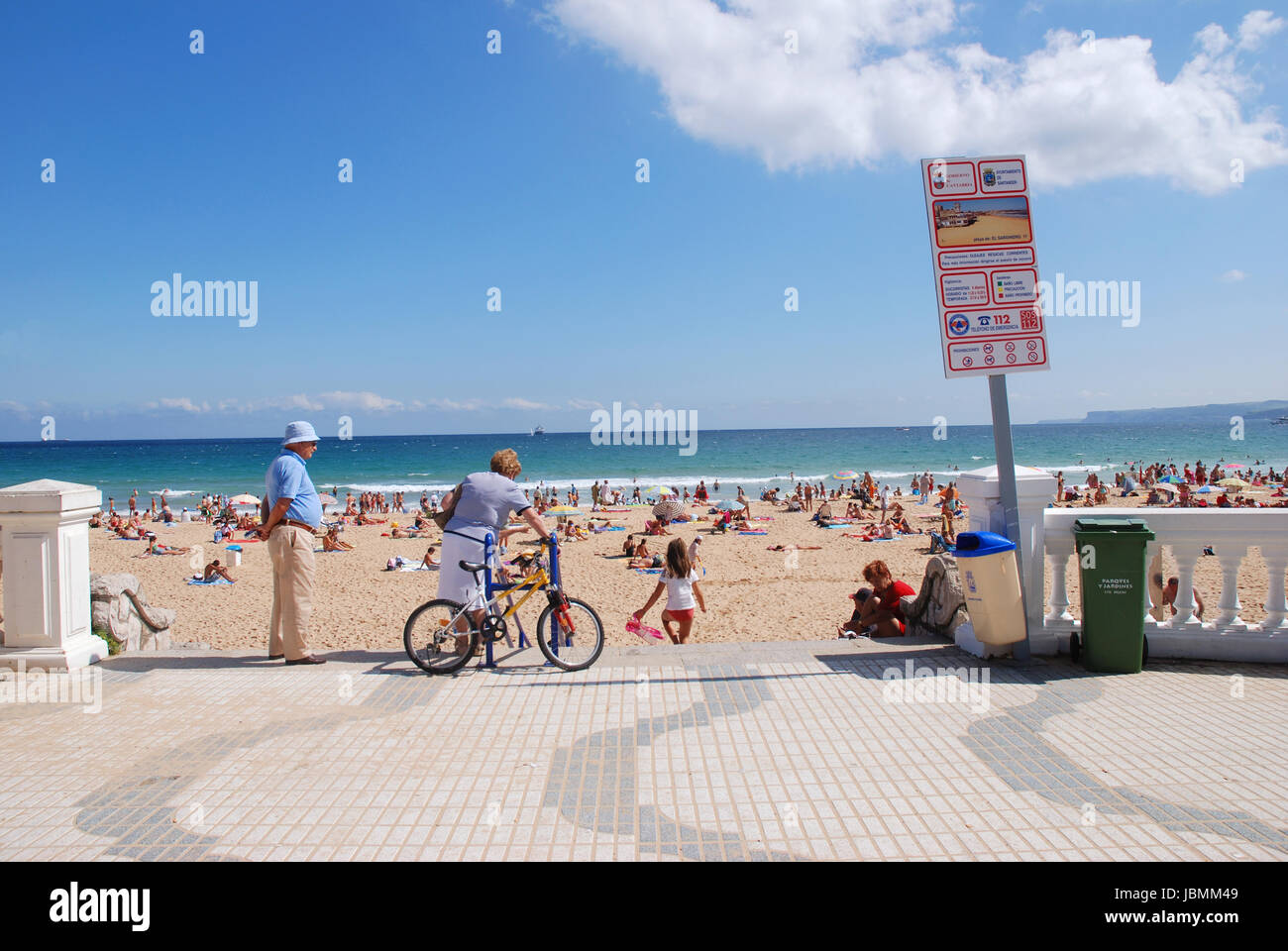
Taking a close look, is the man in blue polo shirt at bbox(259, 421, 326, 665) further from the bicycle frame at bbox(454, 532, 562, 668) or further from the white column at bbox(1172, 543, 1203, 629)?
the white column at bbox(1172, 543, 1203, 629)

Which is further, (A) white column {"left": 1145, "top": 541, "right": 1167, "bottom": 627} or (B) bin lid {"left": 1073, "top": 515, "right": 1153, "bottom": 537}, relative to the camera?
(A) white column {"left": 1145, "top": 541, "right": 1167, "bottom": 627}

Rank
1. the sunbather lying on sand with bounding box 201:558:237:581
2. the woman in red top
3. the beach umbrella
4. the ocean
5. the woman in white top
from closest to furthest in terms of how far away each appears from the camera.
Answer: the woman in red top
the woman in white top
the sunbather lying on sand with bounding box 201:558:237:581
the beach umbrella
the ocean

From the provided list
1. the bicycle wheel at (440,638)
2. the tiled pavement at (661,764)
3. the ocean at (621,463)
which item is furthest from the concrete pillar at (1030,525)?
the ocean at (621,463)

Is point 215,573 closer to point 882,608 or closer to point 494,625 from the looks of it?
point 494,625

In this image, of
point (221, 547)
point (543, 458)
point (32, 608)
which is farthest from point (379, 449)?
point (32, 608)

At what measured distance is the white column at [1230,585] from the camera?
5.20 m

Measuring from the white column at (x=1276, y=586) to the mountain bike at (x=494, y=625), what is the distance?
4.72 m

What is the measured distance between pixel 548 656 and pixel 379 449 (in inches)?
3977

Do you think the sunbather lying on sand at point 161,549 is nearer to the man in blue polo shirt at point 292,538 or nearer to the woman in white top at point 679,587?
the man in blue polo shirt at point 292,538

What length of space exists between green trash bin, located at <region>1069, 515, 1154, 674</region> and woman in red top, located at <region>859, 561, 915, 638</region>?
5.97 ft

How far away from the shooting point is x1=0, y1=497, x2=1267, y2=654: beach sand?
34.6 feet

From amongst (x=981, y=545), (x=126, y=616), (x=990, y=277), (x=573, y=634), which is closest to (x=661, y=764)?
(x=573, y=634)

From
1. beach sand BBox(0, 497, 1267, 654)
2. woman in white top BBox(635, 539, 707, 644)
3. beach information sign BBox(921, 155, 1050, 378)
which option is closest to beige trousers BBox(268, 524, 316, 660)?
beach sand BBox(0, 497, 1267, 654)
